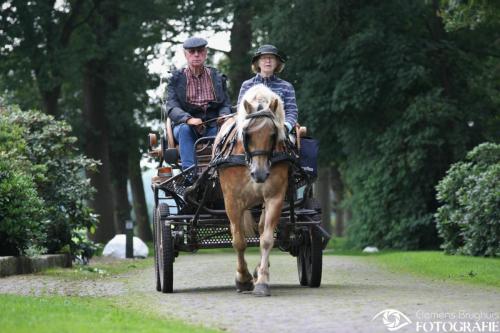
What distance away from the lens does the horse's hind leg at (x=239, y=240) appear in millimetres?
12703

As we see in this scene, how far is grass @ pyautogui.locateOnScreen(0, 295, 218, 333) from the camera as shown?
876 centimetres

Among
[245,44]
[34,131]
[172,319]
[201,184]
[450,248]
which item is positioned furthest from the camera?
[245,44]

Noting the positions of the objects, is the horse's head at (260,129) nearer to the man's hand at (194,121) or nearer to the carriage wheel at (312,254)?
the man's hand at (194,121)

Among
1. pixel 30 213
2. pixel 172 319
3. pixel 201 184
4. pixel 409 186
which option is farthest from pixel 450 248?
pixel 172 319

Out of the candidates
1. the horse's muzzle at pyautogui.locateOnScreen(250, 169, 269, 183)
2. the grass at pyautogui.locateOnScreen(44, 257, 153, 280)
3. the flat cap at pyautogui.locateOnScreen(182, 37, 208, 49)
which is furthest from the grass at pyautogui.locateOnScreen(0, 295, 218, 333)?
the grass at pyautogui.locateOnScreen(44, 257, 153, 280)

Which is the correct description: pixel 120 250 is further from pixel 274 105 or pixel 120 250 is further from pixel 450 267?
pixel 274 105

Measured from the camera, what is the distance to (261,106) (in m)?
12.4

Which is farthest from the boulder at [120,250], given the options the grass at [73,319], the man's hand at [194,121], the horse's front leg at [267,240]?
the grass at [73,319]

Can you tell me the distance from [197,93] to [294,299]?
3.75 m

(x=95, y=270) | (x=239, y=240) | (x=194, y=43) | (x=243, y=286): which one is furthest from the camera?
(x=95, y=270)

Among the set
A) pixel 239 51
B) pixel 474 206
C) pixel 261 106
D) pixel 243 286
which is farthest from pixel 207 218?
pixel 239 51

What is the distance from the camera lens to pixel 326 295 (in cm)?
1238

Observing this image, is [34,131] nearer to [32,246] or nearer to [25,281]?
[32,246]

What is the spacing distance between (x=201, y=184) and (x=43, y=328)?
495 cm
